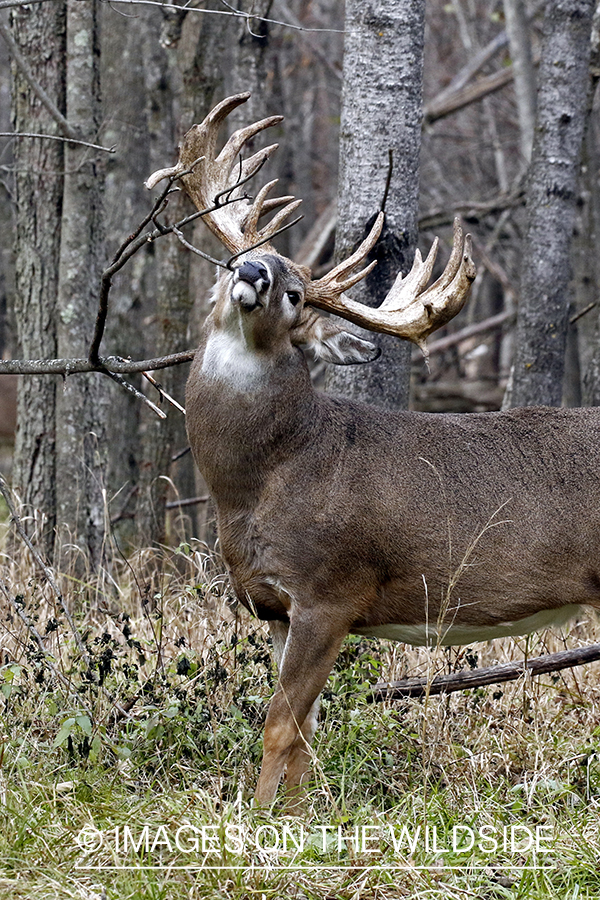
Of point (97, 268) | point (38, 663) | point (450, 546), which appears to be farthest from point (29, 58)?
point (450, 546)

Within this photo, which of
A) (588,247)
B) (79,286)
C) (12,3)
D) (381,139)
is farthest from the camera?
(588,247)

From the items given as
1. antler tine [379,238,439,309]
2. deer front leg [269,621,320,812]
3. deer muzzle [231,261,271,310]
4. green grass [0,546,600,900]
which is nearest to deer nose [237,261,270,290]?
deer muzzle [231,261,271,310]

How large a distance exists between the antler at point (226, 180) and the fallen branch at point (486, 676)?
230 centimetres

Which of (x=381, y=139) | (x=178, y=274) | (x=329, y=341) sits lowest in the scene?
(x=329, y=341)

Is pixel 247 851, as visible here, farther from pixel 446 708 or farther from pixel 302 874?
pixel 446 708

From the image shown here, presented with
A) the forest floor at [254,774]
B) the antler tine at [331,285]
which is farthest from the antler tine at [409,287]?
the forest floor at [254,774]

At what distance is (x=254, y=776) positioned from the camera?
474 cm

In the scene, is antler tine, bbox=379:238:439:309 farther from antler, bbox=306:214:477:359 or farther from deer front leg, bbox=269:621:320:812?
deer front leg, bbox=269:621:320:812

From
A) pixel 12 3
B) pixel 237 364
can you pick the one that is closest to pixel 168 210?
pixel 237 364

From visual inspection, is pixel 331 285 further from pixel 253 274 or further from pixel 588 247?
pixel 588 247

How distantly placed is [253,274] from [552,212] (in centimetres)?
377

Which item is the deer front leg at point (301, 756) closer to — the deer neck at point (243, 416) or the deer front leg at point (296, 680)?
the deer front leg at point (296, 680)

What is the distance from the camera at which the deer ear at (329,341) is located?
5.04 meters

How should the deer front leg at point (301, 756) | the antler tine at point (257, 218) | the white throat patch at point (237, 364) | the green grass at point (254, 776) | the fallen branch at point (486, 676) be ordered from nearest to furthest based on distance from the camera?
the green grass at point (254, 776) → the deer front leg at point (301, 756) → the white throat patch at point (237, 364) → the antler tine at point (257, 218) → the fallen branch at point (486, 676)
